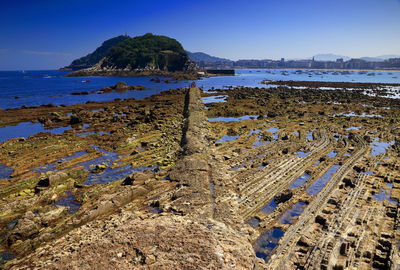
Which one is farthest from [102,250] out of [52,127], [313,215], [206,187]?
[52,127]

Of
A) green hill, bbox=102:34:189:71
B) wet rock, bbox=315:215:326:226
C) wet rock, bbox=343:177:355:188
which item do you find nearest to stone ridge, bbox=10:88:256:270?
wet rock, bbox=315:215:326:226

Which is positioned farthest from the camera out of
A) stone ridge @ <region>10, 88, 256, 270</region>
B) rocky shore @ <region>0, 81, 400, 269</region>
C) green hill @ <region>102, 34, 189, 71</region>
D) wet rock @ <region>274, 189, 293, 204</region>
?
green hill @ <region>102, 34, 189, 71</region>

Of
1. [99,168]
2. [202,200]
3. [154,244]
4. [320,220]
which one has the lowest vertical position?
[320,220]

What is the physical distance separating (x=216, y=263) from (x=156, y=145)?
15.5m

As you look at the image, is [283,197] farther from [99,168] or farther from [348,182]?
[99,168]

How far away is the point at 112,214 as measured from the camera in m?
11.3

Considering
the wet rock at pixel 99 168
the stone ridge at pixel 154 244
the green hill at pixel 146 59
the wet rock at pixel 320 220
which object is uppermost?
the green hill at pixel 146 59

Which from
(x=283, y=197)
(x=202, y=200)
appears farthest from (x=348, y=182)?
(x=202, y=200)

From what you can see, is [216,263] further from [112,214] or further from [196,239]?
[112,214]

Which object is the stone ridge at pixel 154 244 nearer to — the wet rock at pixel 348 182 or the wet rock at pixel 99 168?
the wet rock at pixel 99 168

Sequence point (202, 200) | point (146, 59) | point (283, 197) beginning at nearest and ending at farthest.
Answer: point (202, 200), point (283, 197), point (146, 59)

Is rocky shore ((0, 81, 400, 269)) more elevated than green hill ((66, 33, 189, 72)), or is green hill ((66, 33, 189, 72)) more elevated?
green hill ((66, 33, 189, 72))

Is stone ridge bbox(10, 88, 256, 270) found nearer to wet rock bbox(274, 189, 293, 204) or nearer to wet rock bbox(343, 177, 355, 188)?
wet rock bbox(274, 189, 293, 204)

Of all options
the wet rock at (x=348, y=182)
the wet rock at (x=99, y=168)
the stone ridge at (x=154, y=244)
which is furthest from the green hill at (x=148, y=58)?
the stone ridge at (x=154, y=244)
